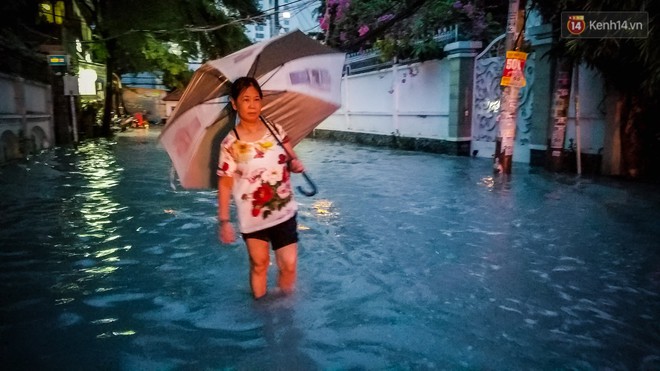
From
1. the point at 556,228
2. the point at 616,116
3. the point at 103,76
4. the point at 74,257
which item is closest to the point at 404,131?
the point at 616,116

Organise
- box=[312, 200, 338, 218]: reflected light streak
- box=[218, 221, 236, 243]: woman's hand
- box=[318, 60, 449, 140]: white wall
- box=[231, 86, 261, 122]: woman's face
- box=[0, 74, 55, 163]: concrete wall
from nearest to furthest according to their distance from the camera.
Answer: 1. box=[231, 86, 261, 122]: woman's face
2. box=[218, 221, 236, 243]: woman's hand
3. box=[312, 200, 338, 218]: reflected light streak
4. box=[0, 74, 55, 163]: concrete wall
5. box=[318, 60, 449, 140]: white wall

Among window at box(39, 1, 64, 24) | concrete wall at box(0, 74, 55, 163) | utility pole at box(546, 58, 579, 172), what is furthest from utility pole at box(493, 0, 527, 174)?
window at box(39, 1, 64, 24)

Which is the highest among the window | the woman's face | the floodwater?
the window

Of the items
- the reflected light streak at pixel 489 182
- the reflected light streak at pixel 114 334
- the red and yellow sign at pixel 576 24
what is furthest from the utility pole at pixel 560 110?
the reflected light streak at pixel 114 334

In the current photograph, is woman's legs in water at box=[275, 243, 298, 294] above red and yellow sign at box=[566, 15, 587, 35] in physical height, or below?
below

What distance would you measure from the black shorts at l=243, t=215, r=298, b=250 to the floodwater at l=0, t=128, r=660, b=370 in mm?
500

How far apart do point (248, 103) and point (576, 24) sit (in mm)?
7114

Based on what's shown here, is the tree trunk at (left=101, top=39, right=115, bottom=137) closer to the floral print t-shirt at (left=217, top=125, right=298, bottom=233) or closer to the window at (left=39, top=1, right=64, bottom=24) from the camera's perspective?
the window at (left=39, top=1, right=64, bottom=24)

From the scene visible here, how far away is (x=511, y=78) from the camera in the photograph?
31.1ft

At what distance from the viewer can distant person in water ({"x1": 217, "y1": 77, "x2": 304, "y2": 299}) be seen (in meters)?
3.38

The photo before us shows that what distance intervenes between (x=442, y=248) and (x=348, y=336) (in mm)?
2252

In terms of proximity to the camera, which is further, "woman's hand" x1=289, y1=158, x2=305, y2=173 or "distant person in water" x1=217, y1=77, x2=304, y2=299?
"woman's hand" x1=289, y1=158, x2=305, y2=173

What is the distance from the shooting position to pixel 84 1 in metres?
21.5

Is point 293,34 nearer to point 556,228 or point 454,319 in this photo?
point 454,319
